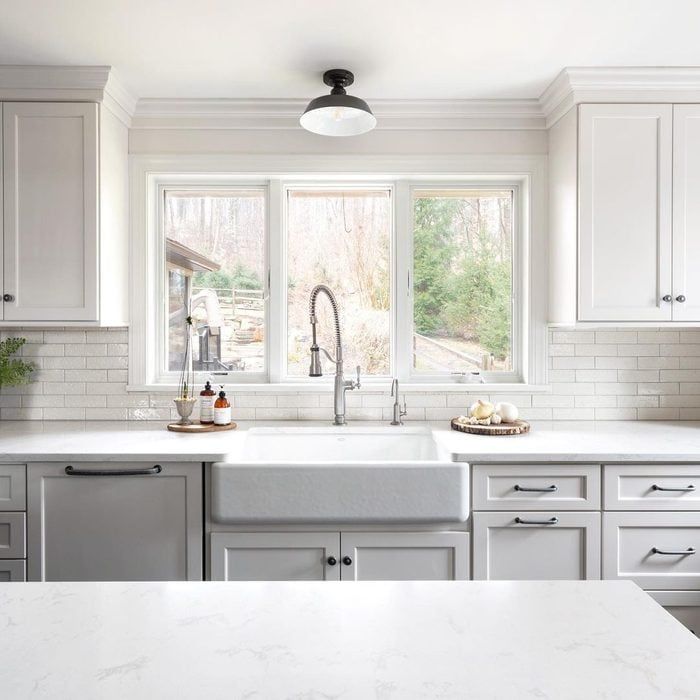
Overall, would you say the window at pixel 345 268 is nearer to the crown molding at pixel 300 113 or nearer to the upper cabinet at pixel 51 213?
the crown molding at pixel 300 113

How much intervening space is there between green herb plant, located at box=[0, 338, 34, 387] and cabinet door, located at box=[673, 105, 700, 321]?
9.37ft

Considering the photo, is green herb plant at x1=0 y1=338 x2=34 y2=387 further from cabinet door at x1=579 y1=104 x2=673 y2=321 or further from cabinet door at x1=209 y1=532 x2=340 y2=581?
cabinet door at x1=579 y1=104 x2=673 y2=321

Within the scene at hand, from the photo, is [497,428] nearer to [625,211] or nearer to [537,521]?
[537,521]

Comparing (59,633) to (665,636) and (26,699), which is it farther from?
(665,636)

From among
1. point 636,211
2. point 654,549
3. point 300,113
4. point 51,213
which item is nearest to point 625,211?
point 636,211

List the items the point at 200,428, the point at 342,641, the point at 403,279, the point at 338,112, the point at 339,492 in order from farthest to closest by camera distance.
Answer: the point at 403,279
the point at 200,428
the point at 338,112
the point at 339,492
the point at 342,641

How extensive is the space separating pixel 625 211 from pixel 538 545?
140 cm

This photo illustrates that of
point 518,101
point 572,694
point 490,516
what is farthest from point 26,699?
point 518,101

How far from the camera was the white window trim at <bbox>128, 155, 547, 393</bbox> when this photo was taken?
2.86m

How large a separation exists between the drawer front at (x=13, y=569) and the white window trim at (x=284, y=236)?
921 mm

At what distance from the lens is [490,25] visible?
2.14 m

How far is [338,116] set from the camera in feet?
7.86

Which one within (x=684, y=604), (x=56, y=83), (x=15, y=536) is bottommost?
(x=684, y=604)

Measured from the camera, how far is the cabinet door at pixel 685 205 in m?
2.53
